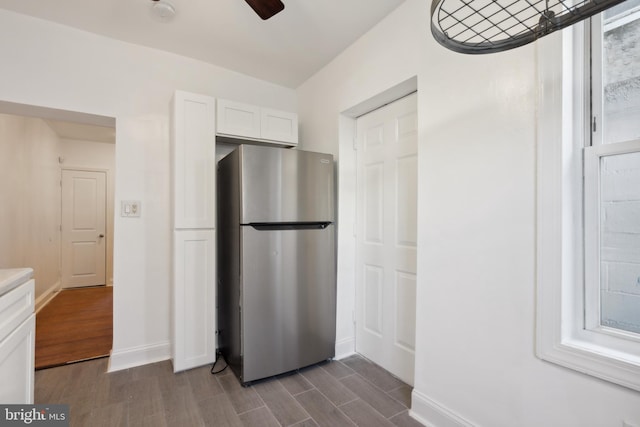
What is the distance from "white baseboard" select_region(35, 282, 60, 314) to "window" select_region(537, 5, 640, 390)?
16.6 ft

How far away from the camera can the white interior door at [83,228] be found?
4879 mm

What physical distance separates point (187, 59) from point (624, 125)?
285 centimetres

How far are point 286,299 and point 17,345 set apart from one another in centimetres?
137

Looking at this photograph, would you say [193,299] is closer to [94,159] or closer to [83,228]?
[83,228]

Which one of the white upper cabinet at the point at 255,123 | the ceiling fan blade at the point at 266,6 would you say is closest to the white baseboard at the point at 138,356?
the white upper cabinet at the point at 255,123

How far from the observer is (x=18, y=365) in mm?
1100

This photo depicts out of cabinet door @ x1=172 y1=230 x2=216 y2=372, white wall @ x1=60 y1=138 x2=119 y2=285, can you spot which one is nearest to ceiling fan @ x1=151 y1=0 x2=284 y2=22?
cabinet door @ x1=172 y1=230 x2=216 y2=372

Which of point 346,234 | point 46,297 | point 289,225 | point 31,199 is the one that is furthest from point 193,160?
point 46,297

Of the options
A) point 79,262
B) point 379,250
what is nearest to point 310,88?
point 379,250

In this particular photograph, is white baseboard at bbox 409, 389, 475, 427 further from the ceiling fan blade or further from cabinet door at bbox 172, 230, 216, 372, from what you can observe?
the ceiling fan blade

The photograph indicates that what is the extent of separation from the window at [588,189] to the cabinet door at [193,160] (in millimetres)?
2081

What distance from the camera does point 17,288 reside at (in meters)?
1.08

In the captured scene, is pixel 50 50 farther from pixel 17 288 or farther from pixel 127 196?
pixel 17 288

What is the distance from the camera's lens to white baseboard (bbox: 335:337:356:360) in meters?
2.41
